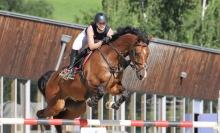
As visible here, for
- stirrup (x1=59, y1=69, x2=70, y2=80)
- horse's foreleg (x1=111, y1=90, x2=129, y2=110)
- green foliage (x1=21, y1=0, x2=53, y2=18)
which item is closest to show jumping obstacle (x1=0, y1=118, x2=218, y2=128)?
horse's foreleg (x1=111, y1=90, x2=129, y2=110)

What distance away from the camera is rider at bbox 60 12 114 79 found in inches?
448

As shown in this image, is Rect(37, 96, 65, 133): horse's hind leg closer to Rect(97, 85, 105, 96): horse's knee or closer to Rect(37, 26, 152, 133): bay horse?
Rect(37, 26, 152, 133): bay horse

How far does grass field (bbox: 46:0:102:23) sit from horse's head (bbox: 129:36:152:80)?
7190 centimetres

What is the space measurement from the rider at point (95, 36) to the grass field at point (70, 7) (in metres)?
70.4

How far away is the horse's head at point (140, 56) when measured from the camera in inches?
411

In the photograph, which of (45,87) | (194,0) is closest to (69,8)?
(194,0)

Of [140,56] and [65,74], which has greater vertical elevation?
[140,56]

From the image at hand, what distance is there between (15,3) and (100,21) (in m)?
55.7

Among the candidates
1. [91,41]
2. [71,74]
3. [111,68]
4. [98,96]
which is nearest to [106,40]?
[91,41]

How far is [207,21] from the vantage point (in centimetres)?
4066

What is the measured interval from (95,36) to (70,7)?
251ft

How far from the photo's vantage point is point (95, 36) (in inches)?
462

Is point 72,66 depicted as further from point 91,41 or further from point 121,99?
point 121,99

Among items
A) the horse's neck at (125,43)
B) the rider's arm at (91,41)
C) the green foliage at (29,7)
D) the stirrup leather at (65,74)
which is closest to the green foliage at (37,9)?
the green foliage at (29,7)
